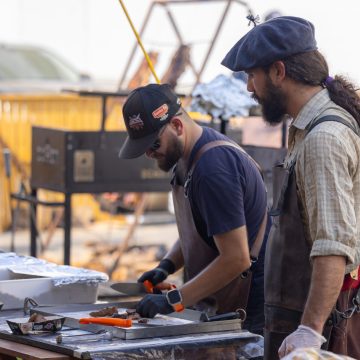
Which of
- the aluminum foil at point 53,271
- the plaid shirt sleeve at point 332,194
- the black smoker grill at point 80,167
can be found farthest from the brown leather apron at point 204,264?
the black smoker grill at point 80,167

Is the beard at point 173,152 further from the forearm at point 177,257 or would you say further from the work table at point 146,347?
the work table at point 146,347

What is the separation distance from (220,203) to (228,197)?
1.5 inches

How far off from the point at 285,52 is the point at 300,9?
10.3 m

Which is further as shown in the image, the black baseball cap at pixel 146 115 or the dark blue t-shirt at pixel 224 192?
the black baseball cap at pixel 146 115

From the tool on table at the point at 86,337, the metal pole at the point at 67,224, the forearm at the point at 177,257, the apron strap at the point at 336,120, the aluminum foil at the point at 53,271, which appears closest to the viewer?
the apron strap at the point at 336,120

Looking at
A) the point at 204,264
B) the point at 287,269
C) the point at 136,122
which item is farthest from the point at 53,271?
the point at 287,269

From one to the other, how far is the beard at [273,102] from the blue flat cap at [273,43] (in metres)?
0.08

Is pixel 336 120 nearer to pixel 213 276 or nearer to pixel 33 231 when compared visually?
pixel 213 276

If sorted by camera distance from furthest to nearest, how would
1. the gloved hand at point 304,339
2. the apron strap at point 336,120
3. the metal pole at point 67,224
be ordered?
1. the metal pole at point 67,224
2. the apron strap at point 336,120
3. the gloved hand at point 304,339

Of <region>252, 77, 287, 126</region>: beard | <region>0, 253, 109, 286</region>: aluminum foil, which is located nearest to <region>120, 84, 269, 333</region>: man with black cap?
<region>0, 253, 109, 286</region>: aluminum foil

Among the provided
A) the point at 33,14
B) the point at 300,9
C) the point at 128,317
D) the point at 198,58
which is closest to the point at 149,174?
the point at 128,317

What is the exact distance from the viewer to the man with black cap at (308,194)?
307cm

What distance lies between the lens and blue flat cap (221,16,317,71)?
A: 325cm

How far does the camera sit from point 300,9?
525 inches
